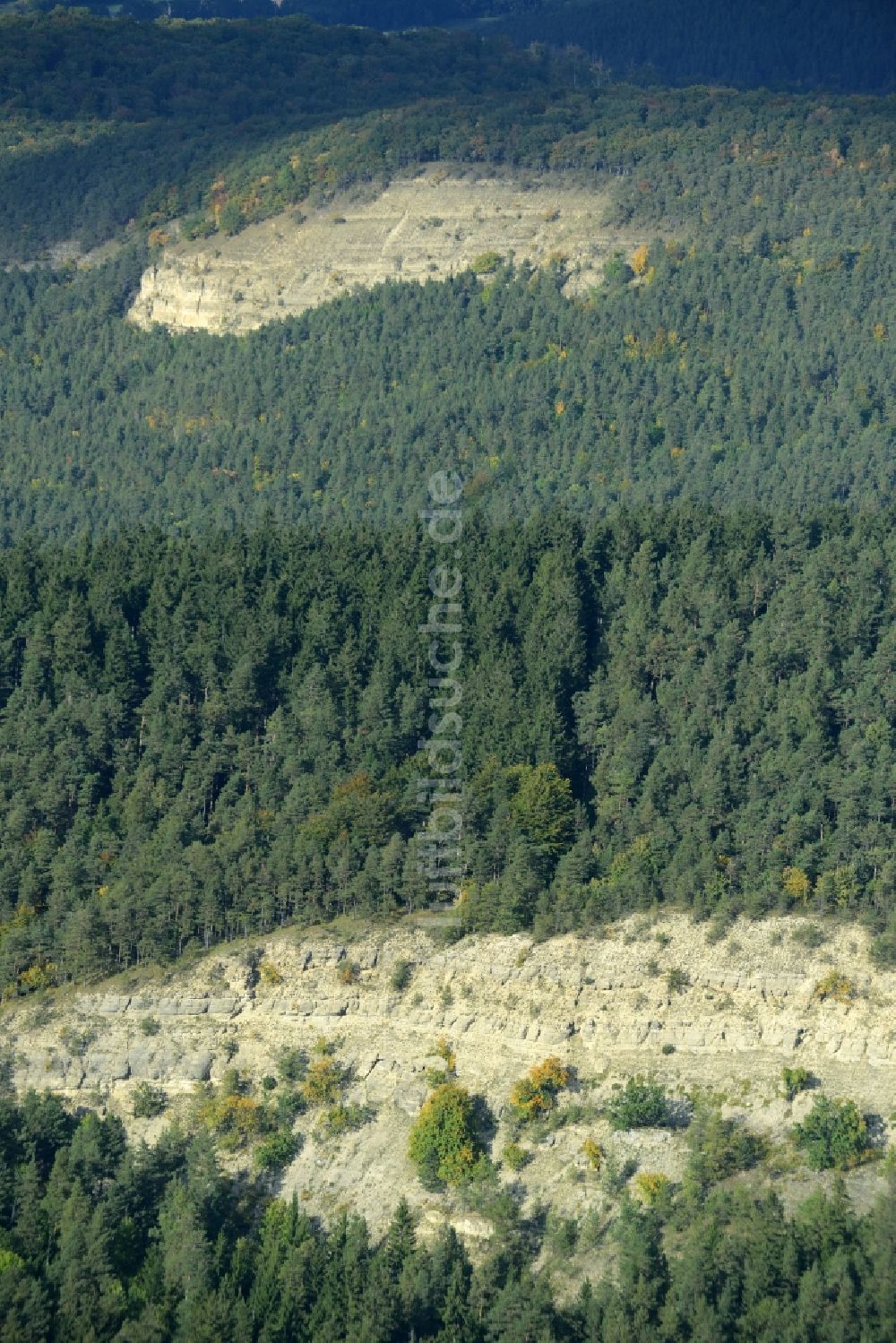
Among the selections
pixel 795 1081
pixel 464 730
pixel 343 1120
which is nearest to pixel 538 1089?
pixel 343 1120

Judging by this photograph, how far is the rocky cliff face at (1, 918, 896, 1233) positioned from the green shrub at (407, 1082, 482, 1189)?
943mm

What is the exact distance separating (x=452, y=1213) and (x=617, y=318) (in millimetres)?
94769

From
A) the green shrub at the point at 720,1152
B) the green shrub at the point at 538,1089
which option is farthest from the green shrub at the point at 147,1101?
the green shrub at the point at 720,1152

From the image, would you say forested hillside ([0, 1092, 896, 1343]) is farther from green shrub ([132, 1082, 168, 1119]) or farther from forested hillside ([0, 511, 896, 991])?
forested hillside ([0, 511, 896, 991])

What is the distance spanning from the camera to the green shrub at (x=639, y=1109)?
120 m

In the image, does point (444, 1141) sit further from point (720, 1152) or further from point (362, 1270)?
point (720, 1152)

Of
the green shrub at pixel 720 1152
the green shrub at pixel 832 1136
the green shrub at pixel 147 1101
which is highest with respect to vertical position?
the green shrub at pixel 832 1136

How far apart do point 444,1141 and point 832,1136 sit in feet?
55.5

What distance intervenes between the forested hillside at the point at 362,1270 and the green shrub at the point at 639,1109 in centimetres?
409

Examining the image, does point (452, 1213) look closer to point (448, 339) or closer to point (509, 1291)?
point (509, 1291)

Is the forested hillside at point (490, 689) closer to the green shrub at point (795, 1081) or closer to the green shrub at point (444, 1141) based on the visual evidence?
the green shrub at point (795, 1081)

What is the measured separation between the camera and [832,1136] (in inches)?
4569

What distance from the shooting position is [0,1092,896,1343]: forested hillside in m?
110

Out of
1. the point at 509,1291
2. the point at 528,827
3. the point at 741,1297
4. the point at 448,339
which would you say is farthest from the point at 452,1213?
the point at 448,339
